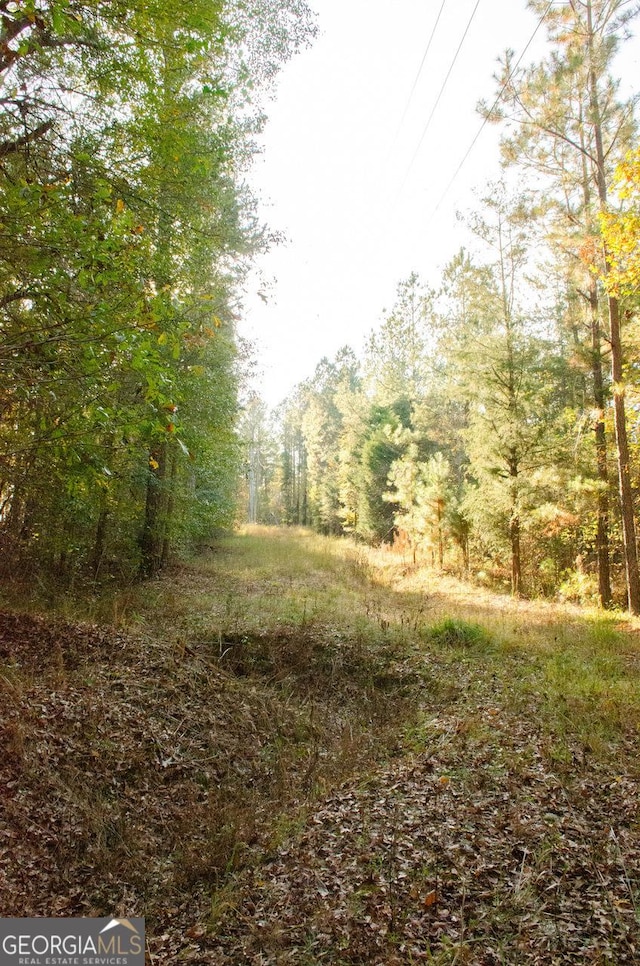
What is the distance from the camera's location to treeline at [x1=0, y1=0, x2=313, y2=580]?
392cm

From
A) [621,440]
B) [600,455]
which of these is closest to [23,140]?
[621,440]

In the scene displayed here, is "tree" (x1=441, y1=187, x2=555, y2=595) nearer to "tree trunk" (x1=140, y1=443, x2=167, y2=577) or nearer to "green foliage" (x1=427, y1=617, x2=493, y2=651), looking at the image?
"green foliage" (x1=427, y1=617, x2=493, y2=651)

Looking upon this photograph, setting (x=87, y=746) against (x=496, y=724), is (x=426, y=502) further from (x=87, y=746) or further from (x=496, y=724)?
(x=87, y=746)

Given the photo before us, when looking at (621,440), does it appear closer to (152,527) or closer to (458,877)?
(458,877)

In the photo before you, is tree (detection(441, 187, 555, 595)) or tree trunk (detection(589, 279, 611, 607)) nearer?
tree trunk (detection(589, 279, 611, 607))

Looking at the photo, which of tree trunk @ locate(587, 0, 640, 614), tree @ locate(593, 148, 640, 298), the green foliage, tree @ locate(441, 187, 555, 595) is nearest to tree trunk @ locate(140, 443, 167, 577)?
the green foliage

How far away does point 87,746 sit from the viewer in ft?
16.2

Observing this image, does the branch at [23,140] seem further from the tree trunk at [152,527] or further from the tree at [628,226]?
the tree trunk at [152,527]
